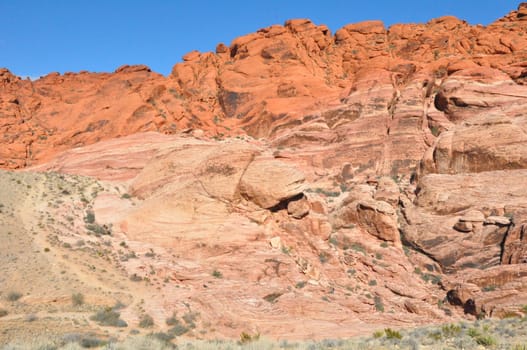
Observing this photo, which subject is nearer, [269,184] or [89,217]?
[269,184]

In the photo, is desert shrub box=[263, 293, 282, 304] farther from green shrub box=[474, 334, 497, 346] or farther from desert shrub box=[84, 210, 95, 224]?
desert shrub box=[84, 210, 95, 224]

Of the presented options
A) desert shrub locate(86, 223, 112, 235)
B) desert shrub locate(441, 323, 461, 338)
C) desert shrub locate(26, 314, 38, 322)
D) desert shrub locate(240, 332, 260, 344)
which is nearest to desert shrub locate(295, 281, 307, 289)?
desert shrub locate(240, 332, 260, 344)

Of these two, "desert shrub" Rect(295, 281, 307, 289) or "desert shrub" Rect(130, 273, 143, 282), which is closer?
"desert shrub" Rect(130, 273, 143, 282)

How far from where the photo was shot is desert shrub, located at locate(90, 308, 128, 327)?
603 inches

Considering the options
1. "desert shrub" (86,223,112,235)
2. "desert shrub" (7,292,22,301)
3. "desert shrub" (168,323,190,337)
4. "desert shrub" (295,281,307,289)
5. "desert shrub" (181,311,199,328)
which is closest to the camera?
"desert shrub" (168,323,190,337)

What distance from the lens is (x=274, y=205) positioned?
25.5 m

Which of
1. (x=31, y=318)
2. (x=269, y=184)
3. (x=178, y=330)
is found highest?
(x=269, y=184)

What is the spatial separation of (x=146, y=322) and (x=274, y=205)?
11.3 meters

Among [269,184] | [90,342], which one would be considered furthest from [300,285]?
[90,342]

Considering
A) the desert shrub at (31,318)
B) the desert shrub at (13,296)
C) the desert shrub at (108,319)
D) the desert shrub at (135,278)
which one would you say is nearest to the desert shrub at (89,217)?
the desert shrub at (135,278)

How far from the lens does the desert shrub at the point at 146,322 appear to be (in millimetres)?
16031

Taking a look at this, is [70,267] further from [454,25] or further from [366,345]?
[454,25]

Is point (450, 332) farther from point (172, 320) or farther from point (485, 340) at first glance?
point (172, 320)

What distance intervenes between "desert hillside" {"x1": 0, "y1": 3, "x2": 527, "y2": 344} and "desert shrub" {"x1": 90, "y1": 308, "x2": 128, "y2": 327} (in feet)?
0.28
